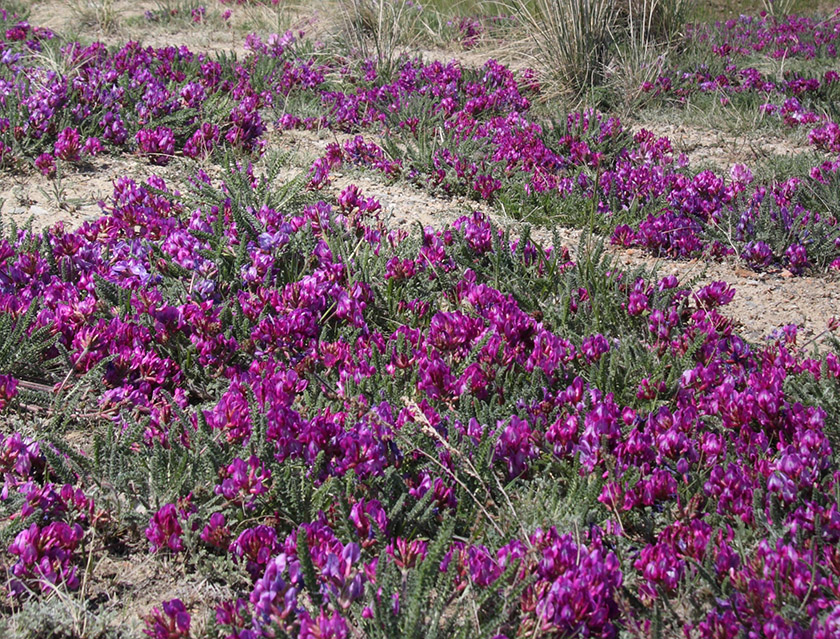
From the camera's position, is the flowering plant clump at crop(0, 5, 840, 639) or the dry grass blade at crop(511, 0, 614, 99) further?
the dry grass blade at crop(511, 0, 614, 99)

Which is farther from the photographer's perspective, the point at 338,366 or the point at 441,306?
the point at 441,306

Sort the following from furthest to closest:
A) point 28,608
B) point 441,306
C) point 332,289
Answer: point 441,306 → point 332,289 → point 28,608

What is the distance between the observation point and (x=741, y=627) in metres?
2.16

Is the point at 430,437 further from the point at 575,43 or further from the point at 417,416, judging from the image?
the point at 575,43

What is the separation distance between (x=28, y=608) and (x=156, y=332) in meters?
1.46

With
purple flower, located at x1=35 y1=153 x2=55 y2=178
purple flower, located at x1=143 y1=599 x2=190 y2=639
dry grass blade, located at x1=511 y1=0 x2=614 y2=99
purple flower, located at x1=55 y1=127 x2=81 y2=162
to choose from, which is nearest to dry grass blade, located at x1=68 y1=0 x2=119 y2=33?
purple flower, located at x1=55 y1=127 x2=81 y2=162

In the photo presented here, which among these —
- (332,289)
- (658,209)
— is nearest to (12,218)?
(332,289)

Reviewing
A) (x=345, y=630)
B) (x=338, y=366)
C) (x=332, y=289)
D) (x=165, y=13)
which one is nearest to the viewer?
(x=345, y=630)

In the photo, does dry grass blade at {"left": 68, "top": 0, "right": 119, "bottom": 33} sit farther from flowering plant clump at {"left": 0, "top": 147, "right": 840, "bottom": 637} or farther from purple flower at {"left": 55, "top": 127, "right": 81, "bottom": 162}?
flowering plant clump at {"left": 0, "top": 147, "right": 840, "bottom": 637}

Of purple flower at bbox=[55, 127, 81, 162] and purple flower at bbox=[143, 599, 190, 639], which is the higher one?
purple flower at bbox=[55, 127, 81, 162]

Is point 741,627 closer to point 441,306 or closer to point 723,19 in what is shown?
point 441,306

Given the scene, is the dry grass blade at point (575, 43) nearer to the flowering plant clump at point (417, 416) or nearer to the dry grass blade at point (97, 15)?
the flowering plant clump at point (417, 416)

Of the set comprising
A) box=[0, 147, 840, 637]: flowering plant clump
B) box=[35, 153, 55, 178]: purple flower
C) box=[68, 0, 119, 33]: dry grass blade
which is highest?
box=[68, 0, 119, 33]: dry grass blade

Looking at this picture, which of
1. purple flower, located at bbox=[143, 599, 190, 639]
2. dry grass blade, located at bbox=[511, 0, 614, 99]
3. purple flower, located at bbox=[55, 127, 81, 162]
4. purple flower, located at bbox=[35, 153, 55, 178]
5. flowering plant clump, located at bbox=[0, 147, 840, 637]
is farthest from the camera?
dry grass blade, located at bbox=[511, 0, 614, 99]
